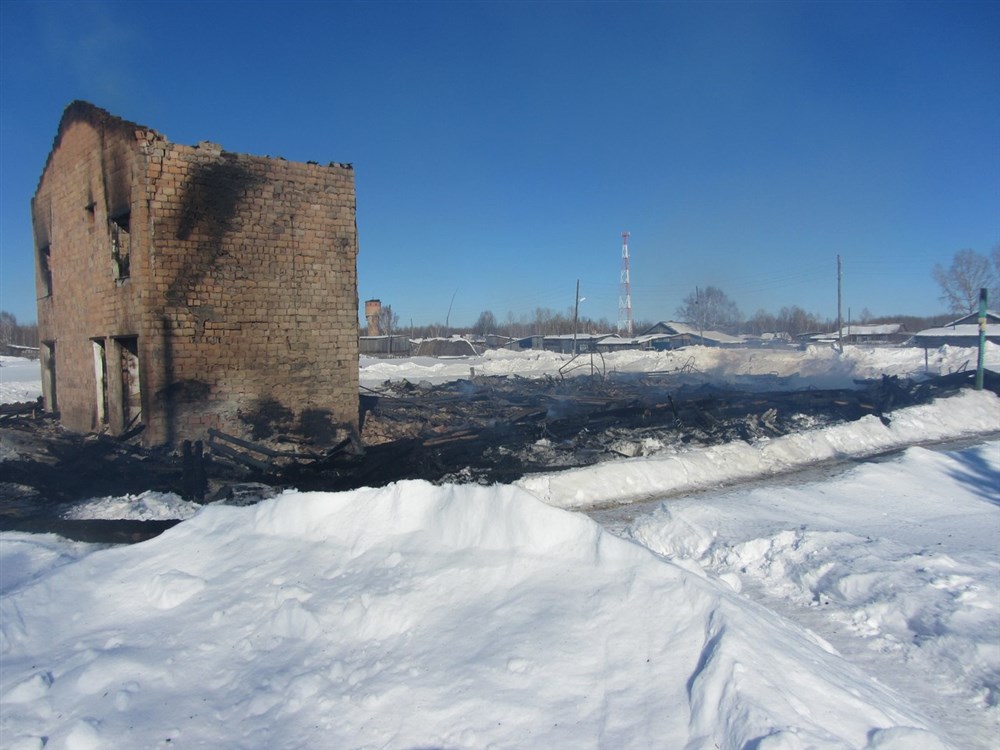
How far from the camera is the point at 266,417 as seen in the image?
36.5ft

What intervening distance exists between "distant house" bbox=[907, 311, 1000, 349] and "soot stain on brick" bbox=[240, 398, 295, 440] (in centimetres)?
4979

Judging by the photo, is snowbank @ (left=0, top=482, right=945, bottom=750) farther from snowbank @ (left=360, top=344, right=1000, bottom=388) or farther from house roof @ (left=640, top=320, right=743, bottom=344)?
house roof @ (left=640, top=320, right=743, bottom=344)

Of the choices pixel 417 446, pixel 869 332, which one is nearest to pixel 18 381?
pixel 417 446

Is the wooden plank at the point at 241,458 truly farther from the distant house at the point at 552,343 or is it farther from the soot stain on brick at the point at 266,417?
the distant house at the point at 552,343

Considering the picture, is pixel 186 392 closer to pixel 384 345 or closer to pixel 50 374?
pixel 50 374

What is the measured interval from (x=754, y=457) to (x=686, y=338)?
48.4 metres

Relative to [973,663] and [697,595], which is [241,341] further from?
[973,663]

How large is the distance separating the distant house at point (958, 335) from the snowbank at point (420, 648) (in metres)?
52.6

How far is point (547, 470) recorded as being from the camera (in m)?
9.95

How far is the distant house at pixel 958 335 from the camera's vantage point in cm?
4697

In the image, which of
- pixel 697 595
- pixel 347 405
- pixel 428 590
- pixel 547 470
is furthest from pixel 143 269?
pixel 697 595

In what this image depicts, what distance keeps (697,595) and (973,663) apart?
2109 mm

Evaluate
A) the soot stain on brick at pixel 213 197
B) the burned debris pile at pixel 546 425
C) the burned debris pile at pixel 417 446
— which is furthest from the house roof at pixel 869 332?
the soot stain on brick at pixel 213 197

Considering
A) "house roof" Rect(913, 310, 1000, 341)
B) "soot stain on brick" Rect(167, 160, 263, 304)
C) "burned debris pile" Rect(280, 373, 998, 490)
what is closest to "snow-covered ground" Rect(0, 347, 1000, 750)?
"burned debris pile" Rect(280, 373, 998, 490)
